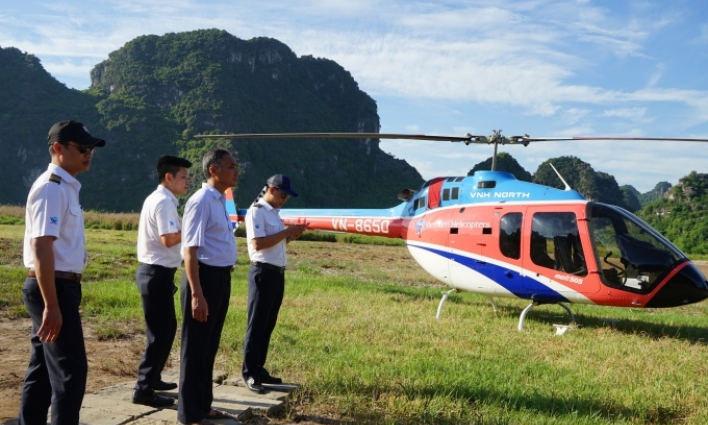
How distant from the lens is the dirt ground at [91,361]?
4300 mm

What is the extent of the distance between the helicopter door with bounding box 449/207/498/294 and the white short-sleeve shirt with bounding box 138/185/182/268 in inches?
210

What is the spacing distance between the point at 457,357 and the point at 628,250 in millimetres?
3163

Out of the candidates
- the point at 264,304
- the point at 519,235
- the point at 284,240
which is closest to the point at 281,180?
the point at 284,240

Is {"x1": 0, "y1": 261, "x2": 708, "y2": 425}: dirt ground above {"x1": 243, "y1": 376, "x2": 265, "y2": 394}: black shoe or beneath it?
beneath

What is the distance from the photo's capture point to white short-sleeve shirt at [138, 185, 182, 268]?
4395 millimetres

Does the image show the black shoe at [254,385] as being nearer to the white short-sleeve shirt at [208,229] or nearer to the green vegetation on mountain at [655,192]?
the white short-sleeve shirt at [208,229]

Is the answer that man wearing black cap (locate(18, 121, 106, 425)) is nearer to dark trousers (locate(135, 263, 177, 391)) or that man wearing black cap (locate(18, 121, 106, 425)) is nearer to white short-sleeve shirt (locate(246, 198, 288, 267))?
dark trousers (locate(135, 263, 177, 391))

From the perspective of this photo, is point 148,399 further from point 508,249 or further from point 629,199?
point 629,199

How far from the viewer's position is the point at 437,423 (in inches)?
160

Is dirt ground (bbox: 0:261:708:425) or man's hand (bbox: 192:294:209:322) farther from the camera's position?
dirt ground (bbox: 0:261:708:425)

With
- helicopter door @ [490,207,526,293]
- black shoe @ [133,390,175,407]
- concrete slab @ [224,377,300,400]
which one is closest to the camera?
black shoe @ [133,390,175,407]

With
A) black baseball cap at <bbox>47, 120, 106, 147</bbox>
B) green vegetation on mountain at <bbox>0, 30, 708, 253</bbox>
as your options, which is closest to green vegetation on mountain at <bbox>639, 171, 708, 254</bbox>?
green vegetation on mountain at <bbox>0, 30, 708, 253</bbox>

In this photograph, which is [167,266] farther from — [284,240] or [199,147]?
[199,147]

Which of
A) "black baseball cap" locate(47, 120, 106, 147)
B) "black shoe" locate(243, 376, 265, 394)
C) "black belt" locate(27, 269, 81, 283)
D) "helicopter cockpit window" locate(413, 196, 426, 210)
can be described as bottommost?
"black shoe" locate(243, 376, 265, 394)
